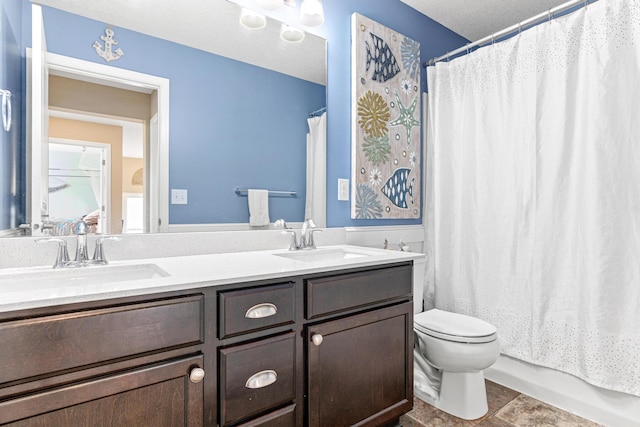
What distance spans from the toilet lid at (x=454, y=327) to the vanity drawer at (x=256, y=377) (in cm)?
91

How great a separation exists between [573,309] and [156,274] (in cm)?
198

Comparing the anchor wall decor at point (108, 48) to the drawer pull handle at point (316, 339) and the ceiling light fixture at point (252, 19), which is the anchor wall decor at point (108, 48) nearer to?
the ceiling light fixture at point (252, 19)

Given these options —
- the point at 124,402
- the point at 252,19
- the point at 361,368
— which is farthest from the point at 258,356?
the point at 252,19

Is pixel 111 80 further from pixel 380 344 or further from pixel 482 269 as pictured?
pixel 482 269

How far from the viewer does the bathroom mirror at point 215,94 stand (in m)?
1.40

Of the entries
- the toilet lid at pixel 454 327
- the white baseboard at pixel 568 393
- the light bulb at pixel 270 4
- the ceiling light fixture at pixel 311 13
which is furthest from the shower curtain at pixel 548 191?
the light bulb at pixel 270 4

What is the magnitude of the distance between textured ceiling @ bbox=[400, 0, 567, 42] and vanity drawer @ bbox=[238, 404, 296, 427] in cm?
250

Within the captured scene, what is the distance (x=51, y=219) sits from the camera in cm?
131

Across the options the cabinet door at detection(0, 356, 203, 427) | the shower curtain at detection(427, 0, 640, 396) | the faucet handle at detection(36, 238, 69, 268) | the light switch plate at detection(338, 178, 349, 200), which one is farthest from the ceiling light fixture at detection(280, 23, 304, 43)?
the cabinet door at detection(0, 356, 203, 427)

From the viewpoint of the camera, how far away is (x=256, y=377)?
1119 mm

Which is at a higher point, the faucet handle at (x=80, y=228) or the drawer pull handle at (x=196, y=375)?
the faucet handle at (x=80, y=228)

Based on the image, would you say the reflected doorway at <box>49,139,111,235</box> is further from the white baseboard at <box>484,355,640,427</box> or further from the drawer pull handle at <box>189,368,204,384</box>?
the white baseboard at <box>484,355,640,427</box>

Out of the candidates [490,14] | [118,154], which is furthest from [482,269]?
[118,154]

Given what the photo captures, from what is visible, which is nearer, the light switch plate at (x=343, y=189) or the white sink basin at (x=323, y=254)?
the white sink basin at (x=323, y=254)
